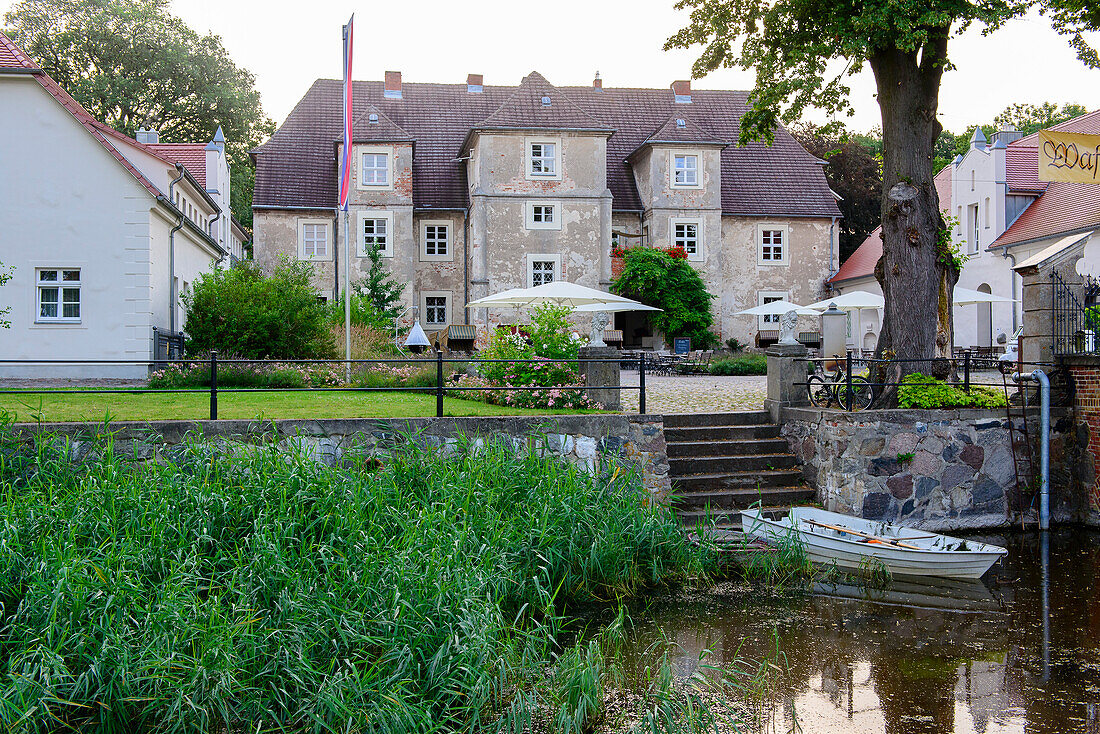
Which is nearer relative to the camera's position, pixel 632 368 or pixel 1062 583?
pixel 1062 583

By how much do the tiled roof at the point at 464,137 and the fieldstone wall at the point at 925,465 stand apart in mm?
23493

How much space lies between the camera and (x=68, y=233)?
684 inches

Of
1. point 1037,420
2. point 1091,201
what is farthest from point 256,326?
point 1091,201

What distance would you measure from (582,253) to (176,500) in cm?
2638

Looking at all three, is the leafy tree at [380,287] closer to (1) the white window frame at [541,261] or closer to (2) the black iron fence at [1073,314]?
(1) the white window frame at [541,261]

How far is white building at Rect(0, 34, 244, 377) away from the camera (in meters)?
17.1

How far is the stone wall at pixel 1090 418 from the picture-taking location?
455 inches

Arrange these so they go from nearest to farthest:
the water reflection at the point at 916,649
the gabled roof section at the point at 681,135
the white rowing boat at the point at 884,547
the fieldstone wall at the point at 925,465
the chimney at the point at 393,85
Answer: the water reflection at the point at 916,649
the white rowing boat at the point at 884,547
the fieldstone wall at the point at 925,465
the gabled roof section at the point at 681,135
the chimney at the point at 393,85

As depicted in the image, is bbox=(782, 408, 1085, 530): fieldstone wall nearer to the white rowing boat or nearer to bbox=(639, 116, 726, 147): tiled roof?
the white rowing boat

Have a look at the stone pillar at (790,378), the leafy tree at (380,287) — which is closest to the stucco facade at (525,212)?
the leafy tree at (380,287)

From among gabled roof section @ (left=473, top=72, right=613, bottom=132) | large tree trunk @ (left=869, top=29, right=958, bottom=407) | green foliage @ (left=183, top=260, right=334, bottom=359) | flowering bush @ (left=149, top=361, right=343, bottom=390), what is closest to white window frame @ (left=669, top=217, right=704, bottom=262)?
gabled roof section @ (left=473, top=72, right=613, bottom=132)

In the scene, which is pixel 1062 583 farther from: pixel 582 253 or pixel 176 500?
pixel 582 253

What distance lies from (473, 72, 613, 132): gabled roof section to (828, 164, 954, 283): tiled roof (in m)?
11.9

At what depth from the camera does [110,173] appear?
17.5 metres
